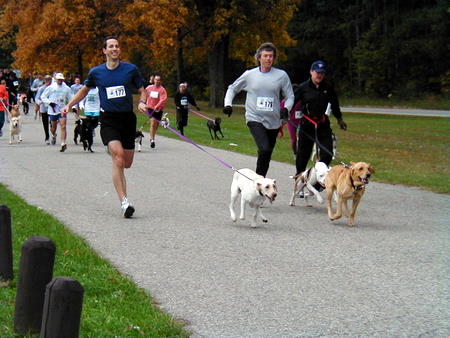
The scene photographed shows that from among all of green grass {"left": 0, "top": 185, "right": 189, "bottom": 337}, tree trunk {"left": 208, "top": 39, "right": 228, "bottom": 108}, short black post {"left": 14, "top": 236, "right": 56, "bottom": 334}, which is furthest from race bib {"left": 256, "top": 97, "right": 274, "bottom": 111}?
tree trunk {"left": 208, "top": 39, "right": 228, "bottom": 108}

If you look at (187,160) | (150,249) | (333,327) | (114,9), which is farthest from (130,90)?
(114,9)

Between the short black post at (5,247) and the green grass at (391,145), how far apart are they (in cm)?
869

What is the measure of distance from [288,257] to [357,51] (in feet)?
200

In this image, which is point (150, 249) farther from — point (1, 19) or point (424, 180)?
point (1, 19)

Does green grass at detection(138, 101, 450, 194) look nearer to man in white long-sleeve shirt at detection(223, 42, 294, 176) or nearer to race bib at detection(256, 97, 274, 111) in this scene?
man in white long-sleeve shirt at detection(223, 42, 294, 176)

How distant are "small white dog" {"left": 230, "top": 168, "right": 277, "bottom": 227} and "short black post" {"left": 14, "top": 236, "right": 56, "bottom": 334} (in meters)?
4.21

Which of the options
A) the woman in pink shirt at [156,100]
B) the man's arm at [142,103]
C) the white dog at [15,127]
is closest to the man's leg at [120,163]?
the man's arm at [142,103]

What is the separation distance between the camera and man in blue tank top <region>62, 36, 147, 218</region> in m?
10.0

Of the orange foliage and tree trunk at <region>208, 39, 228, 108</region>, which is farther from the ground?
the orange foliage

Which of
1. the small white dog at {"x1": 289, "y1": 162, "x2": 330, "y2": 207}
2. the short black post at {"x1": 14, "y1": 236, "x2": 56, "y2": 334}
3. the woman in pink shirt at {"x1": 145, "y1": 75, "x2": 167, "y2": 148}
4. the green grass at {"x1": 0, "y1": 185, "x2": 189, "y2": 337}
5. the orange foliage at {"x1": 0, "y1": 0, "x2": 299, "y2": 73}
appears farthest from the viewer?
the orange foliage at {"x1": 0, "y1": 0, "x2": 299, "y2": 73}

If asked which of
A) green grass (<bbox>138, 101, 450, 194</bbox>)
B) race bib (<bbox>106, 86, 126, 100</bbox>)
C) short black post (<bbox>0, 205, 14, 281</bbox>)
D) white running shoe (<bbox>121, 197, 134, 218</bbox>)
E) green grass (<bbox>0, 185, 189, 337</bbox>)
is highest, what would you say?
race bib (<bbox>106, 86, 126, 100</bbox>)

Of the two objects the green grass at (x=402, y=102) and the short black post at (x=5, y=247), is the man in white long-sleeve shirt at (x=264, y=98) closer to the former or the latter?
the short black post at (x=5, y=247)

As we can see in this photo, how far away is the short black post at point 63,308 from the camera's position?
414 cm

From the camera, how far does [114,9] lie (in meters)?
47.5
